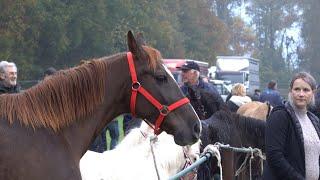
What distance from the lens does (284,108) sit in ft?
16.5

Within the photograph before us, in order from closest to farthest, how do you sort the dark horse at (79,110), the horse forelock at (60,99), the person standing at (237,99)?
the dark horse at (79,110) < the horse forelock at (60,99) < the person standing at (237,99)

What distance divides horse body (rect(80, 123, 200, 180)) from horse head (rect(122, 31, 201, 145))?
100cm

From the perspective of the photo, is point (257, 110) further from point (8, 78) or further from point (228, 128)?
point (8, 78)

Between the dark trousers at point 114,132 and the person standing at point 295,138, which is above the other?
the person standing at point 295,138

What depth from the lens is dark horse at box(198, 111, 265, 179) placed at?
20.2ft

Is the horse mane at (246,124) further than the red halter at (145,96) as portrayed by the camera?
Yes

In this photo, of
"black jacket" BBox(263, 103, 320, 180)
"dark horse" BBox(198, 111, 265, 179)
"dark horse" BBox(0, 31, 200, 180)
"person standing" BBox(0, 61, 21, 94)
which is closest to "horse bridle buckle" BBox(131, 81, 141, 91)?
"dark horse" BBox(0, 31, 200, 180)

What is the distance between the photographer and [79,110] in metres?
4.09

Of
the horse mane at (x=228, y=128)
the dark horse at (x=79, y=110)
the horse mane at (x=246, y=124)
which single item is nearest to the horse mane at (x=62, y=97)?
the dark horse at (x=79, y=110)

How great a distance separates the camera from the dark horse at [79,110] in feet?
12.0

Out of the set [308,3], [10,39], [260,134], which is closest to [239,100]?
[260,134]

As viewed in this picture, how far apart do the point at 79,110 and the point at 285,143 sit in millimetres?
1799

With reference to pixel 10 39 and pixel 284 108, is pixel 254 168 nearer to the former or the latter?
pixel 284 108

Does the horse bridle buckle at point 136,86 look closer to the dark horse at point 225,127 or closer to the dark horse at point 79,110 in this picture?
the dark horse at point 79,110
